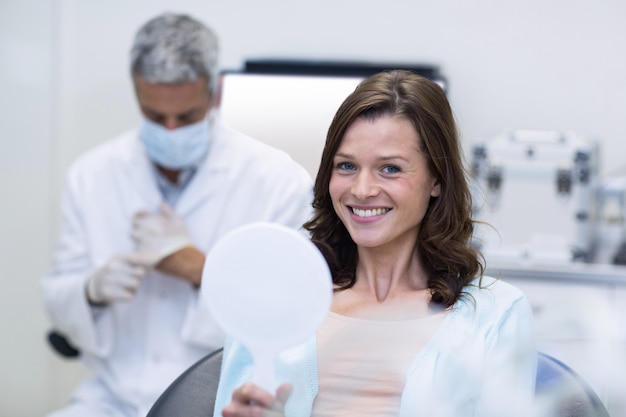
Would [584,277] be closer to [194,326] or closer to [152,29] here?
[194,326]

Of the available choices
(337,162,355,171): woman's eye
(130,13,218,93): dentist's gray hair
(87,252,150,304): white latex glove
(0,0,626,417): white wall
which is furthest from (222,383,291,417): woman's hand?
(0,0,626,417): white wall

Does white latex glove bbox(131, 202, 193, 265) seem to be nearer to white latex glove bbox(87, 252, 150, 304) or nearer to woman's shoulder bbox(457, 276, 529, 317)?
white latex glove bbox(87, 252, 150, 304)

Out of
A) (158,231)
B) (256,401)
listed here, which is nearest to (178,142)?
(158,231)

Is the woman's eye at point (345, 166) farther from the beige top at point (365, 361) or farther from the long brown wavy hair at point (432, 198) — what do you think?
the beige top at point (365, 361)

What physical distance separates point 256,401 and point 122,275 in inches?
38.6

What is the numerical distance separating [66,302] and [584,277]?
111 cm

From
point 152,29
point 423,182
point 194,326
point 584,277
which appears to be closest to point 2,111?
point 152,29

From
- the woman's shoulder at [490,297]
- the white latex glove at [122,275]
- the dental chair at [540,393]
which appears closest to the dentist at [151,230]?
the white latex glove at [122,275]

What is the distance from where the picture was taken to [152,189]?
175 cm

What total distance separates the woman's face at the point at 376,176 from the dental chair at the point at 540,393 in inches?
8.3

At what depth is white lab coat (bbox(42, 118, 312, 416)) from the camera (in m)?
1.57

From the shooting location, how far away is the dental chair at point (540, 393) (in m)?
0.81

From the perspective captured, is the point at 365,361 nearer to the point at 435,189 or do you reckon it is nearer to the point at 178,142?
the point at 435,189

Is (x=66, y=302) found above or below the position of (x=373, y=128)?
below
